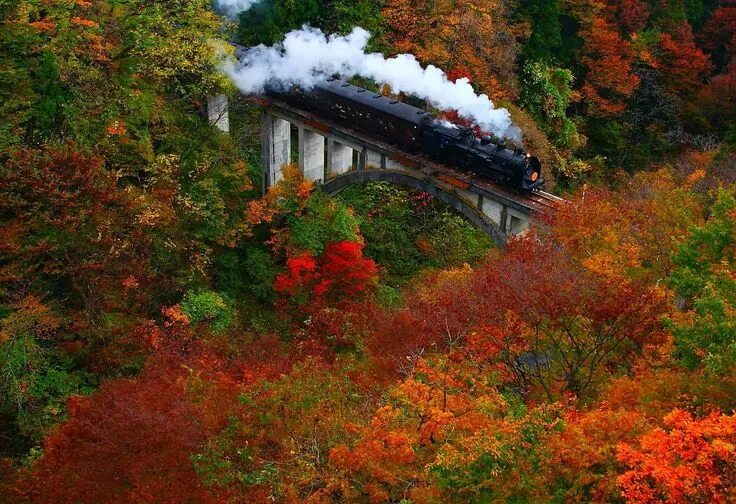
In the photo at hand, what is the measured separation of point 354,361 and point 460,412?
31.9ft

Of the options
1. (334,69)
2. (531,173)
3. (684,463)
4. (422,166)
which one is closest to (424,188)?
(422,166)

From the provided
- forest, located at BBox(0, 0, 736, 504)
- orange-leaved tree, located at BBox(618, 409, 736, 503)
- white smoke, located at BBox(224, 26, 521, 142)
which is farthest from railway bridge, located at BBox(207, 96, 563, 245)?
orange-leaved tree, located at BBox(618, 409, 736, 503)

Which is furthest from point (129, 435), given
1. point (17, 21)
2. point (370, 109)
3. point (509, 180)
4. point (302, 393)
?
point (370, 109)

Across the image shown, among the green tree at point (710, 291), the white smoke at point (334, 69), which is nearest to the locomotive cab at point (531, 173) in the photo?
the white smoke at point (334, 69)

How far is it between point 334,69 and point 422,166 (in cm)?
979

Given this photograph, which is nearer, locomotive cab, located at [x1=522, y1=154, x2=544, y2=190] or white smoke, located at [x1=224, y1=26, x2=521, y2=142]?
locomotive cab, located at [x1=522, y1=154, x2=544, y2=190]

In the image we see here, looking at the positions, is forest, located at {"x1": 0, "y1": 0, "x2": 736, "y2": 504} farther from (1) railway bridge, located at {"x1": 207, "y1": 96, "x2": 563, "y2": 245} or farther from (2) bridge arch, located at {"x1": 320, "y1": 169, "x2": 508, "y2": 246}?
(2) bridge arch, located at {"x1": 320, "y1": 169, "x2": 508, "y2": 246}

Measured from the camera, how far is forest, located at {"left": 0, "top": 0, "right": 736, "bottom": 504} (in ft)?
38.3

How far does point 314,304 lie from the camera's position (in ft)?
96.8

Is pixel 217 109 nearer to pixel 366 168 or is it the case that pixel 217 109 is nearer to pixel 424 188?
pixel 366 168

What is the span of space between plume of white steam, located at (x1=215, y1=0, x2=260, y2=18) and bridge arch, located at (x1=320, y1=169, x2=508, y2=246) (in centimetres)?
1133

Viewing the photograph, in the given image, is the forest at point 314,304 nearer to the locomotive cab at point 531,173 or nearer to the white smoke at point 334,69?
the white smoke at point 334,69

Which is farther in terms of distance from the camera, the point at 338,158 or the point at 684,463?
the point at 338,158

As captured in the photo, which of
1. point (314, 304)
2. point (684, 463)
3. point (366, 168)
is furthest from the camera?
point (366, 168)
